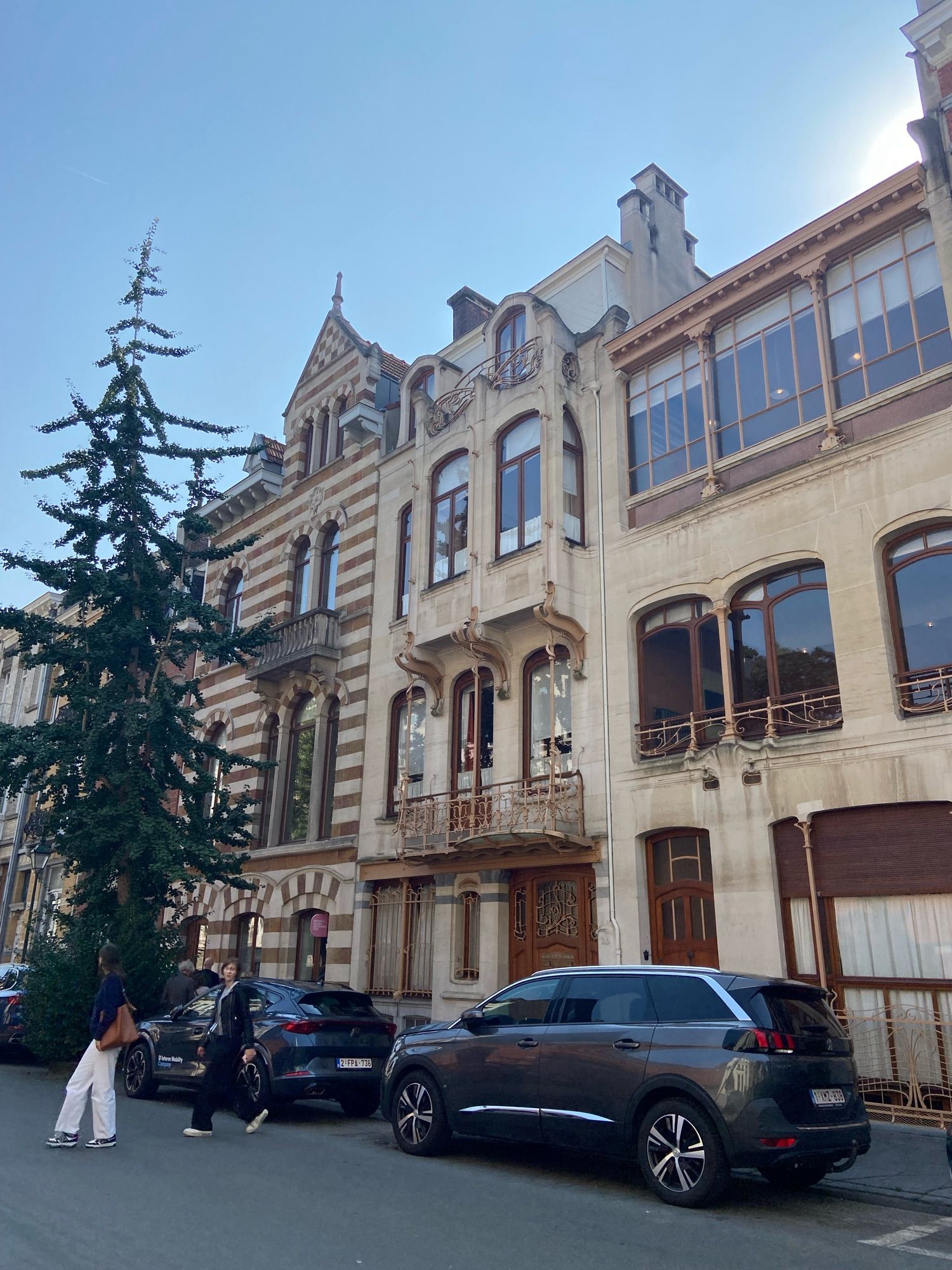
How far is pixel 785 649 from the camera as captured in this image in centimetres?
1479

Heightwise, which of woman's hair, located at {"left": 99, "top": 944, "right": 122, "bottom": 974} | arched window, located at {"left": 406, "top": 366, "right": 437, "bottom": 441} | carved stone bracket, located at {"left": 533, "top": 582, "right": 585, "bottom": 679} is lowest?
woman's hair, located at {"left": 99, "top": 944, "right": 122, "bottom": 974}

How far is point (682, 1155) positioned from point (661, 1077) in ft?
1.83

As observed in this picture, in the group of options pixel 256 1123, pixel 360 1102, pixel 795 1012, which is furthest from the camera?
pixel 360 1102

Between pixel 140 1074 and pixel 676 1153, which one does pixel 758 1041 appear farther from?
pixel 140 1074

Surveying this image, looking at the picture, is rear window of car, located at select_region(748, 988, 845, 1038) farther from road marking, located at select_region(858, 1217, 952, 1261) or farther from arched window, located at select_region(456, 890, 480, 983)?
arched window, located at select_region(456, 890, 480, 983)

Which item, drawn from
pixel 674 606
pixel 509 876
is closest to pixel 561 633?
pixel 674 606

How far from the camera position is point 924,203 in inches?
559

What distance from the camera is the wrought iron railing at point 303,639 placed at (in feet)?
75.0

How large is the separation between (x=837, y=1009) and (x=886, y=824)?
2.45 m

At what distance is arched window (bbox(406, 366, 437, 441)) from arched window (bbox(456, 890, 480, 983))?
10385 millimetres

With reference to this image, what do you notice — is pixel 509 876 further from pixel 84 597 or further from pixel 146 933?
pixel 84 597

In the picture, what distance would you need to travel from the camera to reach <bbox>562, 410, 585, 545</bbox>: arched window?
59.7 ft

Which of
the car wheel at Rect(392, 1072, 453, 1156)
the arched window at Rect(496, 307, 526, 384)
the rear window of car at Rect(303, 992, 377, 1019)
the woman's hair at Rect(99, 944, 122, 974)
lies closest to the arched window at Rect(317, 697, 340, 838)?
the arched window at Rect(496, 307, 526, 384)

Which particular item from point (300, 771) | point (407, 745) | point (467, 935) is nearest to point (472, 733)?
point (407, 745)
